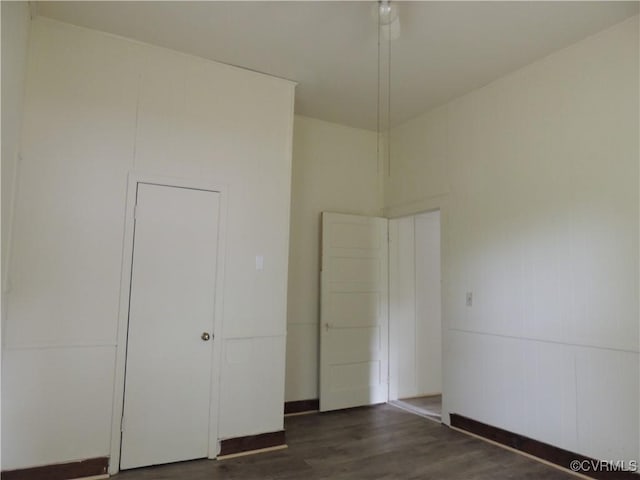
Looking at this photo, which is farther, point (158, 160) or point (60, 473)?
point (158, 160)

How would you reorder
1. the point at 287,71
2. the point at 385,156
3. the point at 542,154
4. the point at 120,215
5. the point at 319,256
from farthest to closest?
the point at 385,156 → the point at 319,256 → the point at 287,71 → the point at 542,154 → the point at 120,215

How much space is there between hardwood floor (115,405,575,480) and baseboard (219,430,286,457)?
8cm

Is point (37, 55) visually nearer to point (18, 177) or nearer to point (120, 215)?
point (18, 177)

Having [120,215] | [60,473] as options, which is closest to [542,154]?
[120,215]

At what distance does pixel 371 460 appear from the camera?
316 cm

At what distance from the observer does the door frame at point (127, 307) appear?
2902 mm

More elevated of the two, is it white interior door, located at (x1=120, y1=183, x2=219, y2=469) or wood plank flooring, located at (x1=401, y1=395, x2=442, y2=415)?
white interior door, located at (x1=120, y1=183, x2=219, y2=469)

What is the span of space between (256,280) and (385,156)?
249cm

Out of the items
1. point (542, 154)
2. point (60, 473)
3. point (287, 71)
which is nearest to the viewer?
point (60, 473)

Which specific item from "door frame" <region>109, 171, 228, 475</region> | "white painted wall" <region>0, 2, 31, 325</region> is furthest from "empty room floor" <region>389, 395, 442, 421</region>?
"white painted wall" <region>0, 2, 31, 325</region>

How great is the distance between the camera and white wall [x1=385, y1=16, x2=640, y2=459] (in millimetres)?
2783

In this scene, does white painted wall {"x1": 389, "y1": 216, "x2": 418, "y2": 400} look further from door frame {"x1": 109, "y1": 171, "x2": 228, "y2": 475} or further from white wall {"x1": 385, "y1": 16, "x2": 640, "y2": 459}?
door frame {"x1": 109, "y1": 171, "x2": 228, "y2": 475}

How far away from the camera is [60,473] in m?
2.71

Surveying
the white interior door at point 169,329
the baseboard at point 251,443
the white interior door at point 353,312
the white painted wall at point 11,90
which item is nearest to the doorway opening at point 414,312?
the white interior door at point 353,312
